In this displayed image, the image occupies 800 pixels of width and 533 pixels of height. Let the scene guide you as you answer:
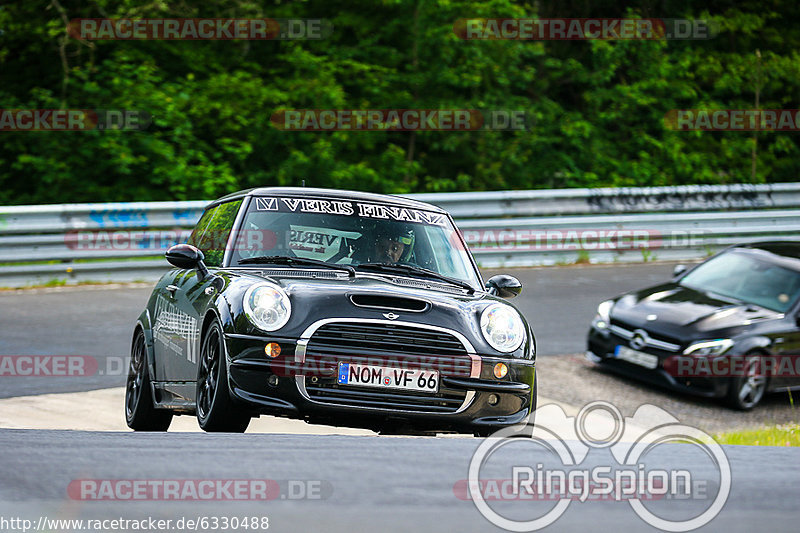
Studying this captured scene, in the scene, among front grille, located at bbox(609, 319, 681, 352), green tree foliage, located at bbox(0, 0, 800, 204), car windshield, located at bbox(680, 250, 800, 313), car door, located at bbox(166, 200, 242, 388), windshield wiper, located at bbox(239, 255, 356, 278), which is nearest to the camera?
car door, located at bbox(166, 200, 242, 388)

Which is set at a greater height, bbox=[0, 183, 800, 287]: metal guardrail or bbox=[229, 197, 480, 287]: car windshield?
bbox=[229, 197, 480, 287]: car windshield

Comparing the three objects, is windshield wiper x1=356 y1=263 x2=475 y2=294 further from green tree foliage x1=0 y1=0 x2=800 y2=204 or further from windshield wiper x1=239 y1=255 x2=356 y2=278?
green tree foliage x1=0 y1=0 x2=800 y2=204

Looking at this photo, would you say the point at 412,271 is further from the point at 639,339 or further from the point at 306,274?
the point at 639,339

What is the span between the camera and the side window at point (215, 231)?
7.47 metres

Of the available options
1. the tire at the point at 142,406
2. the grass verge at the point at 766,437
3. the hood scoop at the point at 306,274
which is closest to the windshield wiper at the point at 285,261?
the hood scoop at the point at 306,274

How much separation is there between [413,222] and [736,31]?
1907cm

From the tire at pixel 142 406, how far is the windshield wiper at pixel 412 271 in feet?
5.58

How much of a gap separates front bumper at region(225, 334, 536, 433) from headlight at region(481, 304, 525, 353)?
123 millimetres

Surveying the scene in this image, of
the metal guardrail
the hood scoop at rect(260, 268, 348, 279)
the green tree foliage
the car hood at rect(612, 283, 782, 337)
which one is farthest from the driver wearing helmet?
the green tree foliage

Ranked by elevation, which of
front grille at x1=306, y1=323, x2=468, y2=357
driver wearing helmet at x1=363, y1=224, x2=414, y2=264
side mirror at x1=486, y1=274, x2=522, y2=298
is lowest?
front grille at x1=306, y1=323, x2=468, y2=357

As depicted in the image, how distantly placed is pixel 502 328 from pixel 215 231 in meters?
2.23

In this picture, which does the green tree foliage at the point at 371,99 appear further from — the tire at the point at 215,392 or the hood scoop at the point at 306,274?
the tire at the point at 215,392

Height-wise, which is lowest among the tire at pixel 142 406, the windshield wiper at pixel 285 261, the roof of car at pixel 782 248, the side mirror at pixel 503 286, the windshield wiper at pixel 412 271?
the tire at pixel 142 406

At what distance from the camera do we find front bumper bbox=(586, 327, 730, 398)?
1070cm
